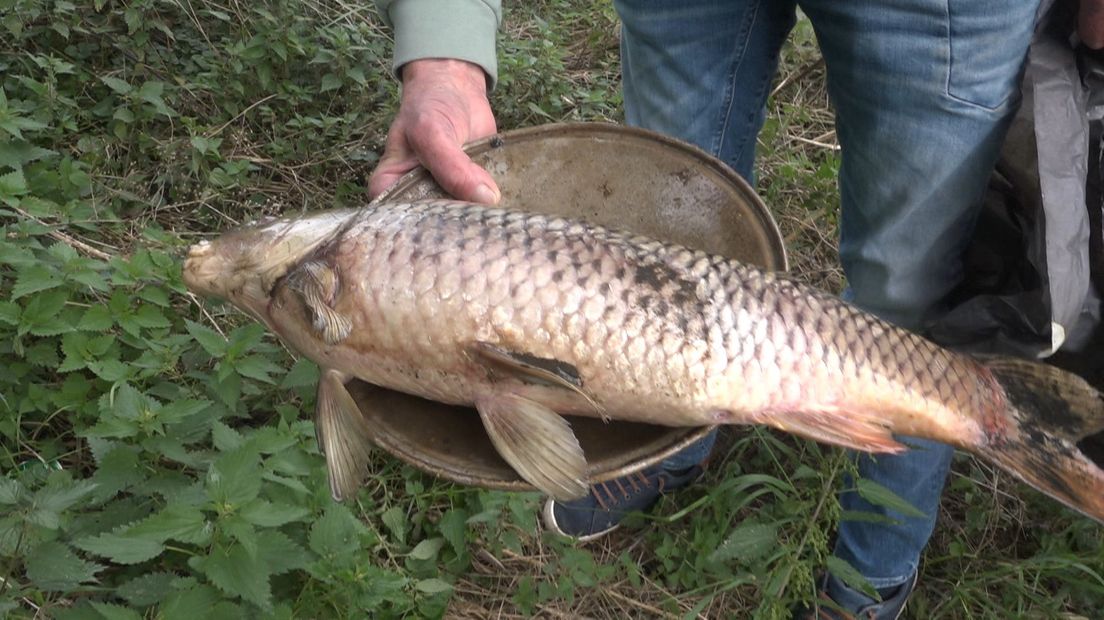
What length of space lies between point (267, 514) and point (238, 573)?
0.39ft

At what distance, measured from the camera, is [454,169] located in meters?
1.79

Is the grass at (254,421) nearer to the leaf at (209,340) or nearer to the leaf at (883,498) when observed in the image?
the leaf at (209,340)

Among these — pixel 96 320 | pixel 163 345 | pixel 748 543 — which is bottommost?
pixel 748 543

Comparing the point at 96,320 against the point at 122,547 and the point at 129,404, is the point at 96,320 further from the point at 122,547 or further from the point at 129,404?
the point at 122,547

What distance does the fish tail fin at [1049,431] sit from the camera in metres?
1.62

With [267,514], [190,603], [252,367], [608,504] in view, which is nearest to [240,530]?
[267,514]

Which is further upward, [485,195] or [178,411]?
[485,195]

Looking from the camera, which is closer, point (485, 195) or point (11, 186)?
→ point (485, 195)

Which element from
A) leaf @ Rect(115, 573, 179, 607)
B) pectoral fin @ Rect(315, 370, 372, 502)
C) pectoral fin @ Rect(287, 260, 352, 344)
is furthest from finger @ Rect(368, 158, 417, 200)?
leaf @ Rect(115, 573, 179, 607)

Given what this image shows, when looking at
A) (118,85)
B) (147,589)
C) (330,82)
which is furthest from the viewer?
(330,82)

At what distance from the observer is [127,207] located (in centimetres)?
318

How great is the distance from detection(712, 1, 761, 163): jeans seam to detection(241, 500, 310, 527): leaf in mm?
1435

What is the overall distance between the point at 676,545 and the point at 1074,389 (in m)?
1.32

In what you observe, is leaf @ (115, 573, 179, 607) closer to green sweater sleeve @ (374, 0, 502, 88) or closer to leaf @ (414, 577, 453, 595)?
leaf @ (414, 577, 453, 595)
